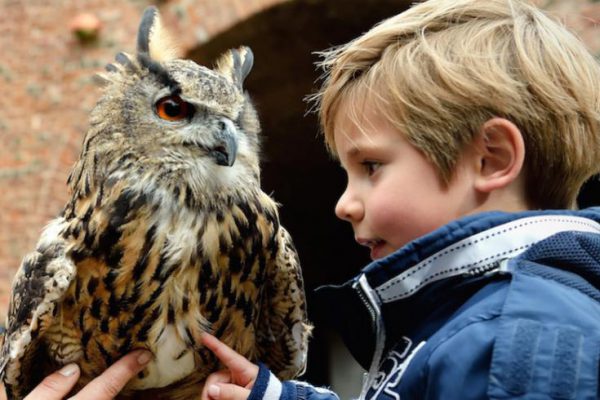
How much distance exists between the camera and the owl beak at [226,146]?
166 cm

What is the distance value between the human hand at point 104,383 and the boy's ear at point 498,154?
809mm

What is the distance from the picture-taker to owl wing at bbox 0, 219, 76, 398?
1691mm

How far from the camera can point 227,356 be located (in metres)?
1.72

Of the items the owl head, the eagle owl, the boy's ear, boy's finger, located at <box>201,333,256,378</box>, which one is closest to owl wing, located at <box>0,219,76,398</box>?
the eagle owl

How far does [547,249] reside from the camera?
1.16 meters

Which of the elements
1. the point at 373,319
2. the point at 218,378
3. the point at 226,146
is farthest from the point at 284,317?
the point at 373,319

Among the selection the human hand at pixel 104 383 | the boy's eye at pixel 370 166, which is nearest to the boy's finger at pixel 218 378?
the human hand at pixel 104 383

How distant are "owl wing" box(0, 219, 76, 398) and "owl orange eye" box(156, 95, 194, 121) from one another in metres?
0.33

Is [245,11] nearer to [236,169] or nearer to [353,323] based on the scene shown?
[236,169]

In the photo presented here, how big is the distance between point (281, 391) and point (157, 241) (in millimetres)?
396

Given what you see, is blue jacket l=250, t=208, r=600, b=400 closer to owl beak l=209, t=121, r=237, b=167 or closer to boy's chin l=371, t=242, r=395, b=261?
boy's chin l=371, t=242, r=395, b=261

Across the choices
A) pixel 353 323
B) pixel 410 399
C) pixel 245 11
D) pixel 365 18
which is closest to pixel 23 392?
pixel 353 323

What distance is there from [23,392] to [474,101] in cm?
125

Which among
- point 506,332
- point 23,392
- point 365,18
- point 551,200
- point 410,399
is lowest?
point 23,392
